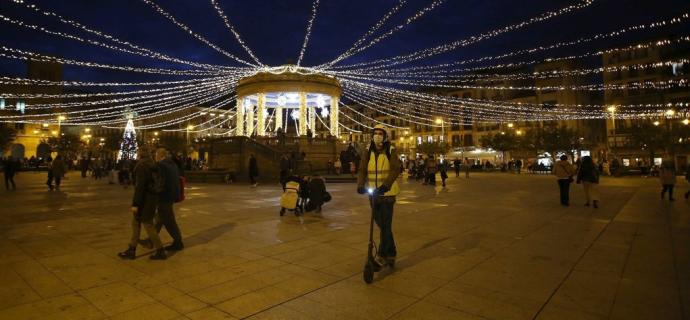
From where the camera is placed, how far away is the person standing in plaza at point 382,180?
4.95 metres

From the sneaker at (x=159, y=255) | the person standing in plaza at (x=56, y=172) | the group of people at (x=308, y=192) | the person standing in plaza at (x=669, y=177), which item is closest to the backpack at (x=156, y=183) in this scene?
the sneaker at (x=159, y=255)

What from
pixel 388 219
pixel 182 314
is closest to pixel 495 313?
pixel 388 219

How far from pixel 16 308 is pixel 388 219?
3.99m

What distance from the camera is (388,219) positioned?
508 cm

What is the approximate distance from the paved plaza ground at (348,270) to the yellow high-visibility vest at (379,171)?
43.1 inches

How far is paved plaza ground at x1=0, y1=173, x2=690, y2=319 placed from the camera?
3814 mm

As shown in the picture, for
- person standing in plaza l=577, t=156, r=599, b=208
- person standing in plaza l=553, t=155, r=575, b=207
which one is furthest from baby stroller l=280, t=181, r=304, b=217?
person standing in plaza l=577, t=156, r=599, b=208

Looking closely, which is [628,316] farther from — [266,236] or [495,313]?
[266,236]

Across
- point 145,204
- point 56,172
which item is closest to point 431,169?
point 145,204

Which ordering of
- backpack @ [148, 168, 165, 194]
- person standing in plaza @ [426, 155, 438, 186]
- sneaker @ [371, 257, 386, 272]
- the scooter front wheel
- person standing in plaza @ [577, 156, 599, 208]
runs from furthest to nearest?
person standing in plaza @ [426, 155, 438, 186] < person standing in plaza @ [577, 156, 599, 208] < backpack @ [148, 168, 165, 194] < sneaker @ [371, 257, 386, 272] < the scooter front wheel

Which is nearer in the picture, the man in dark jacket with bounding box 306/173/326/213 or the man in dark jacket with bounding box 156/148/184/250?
the man in dark jacket with bounding box 156/148/184/250

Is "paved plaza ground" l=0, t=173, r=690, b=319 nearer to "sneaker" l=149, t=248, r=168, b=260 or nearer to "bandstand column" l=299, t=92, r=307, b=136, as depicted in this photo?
"sneaker" l=149, t=248, r=168, b=260

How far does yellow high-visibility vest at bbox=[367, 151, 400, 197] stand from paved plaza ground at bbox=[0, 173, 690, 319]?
3.59 feet

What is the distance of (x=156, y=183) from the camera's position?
5.96 meters
